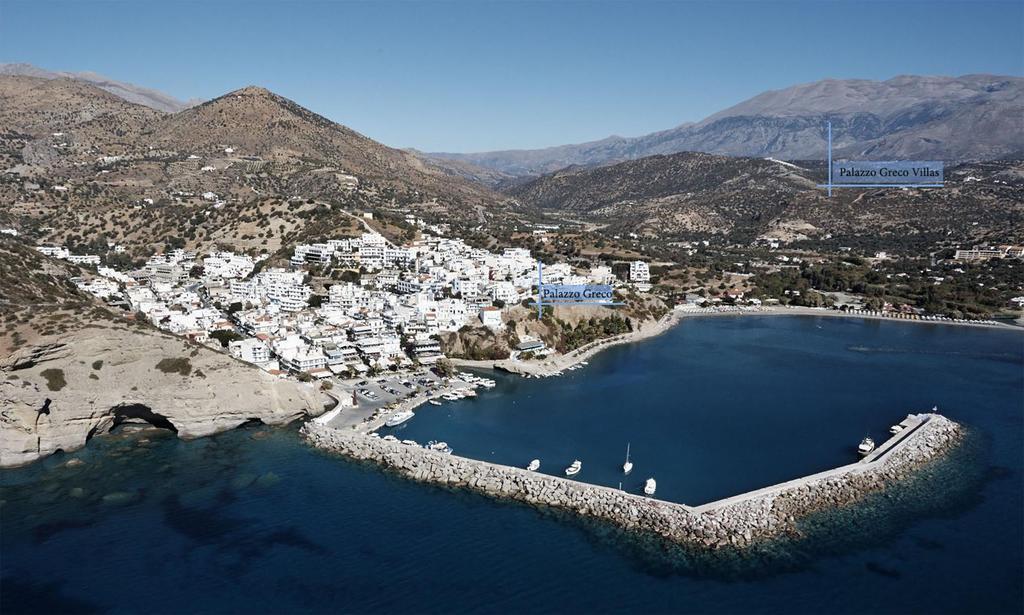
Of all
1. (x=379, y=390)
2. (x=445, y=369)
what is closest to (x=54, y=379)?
(x=379, y=390)

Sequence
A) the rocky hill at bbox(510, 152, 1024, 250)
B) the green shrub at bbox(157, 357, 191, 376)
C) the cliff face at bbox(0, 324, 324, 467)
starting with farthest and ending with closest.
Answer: the rocky hill at bbox(510, 152, 1024, 250) → the green shrub at bbox(157, 357, 191, 376) → the cliff face at bbox(0, 324, 324, 467)

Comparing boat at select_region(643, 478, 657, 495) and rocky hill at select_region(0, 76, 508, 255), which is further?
rocky hill at select_region(0, 76, 508, 255)

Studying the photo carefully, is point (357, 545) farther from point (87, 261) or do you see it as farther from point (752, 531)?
point (87, 261)

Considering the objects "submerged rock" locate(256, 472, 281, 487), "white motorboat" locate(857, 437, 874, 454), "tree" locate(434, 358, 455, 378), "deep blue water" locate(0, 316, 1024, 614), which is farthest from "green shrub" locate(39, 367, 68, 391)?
"white motorboat" locate(857, 437, 874, 454)

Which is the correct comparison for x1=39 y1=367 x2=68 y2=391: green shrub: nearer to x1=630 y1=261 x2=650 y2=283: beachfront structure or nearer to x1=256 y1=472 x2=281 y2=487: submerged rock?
x1=256 y1=472 x2=281 y2=487: submerged rock

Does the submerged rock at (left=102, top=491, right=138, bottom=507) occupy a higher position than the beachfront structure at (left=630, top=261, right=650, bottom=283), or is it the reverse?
the beachfront structure at (left=630, top=261, right=650, bottom=283)

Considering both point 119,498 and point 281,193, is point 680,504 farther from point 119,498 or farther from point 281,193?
point 281,193
